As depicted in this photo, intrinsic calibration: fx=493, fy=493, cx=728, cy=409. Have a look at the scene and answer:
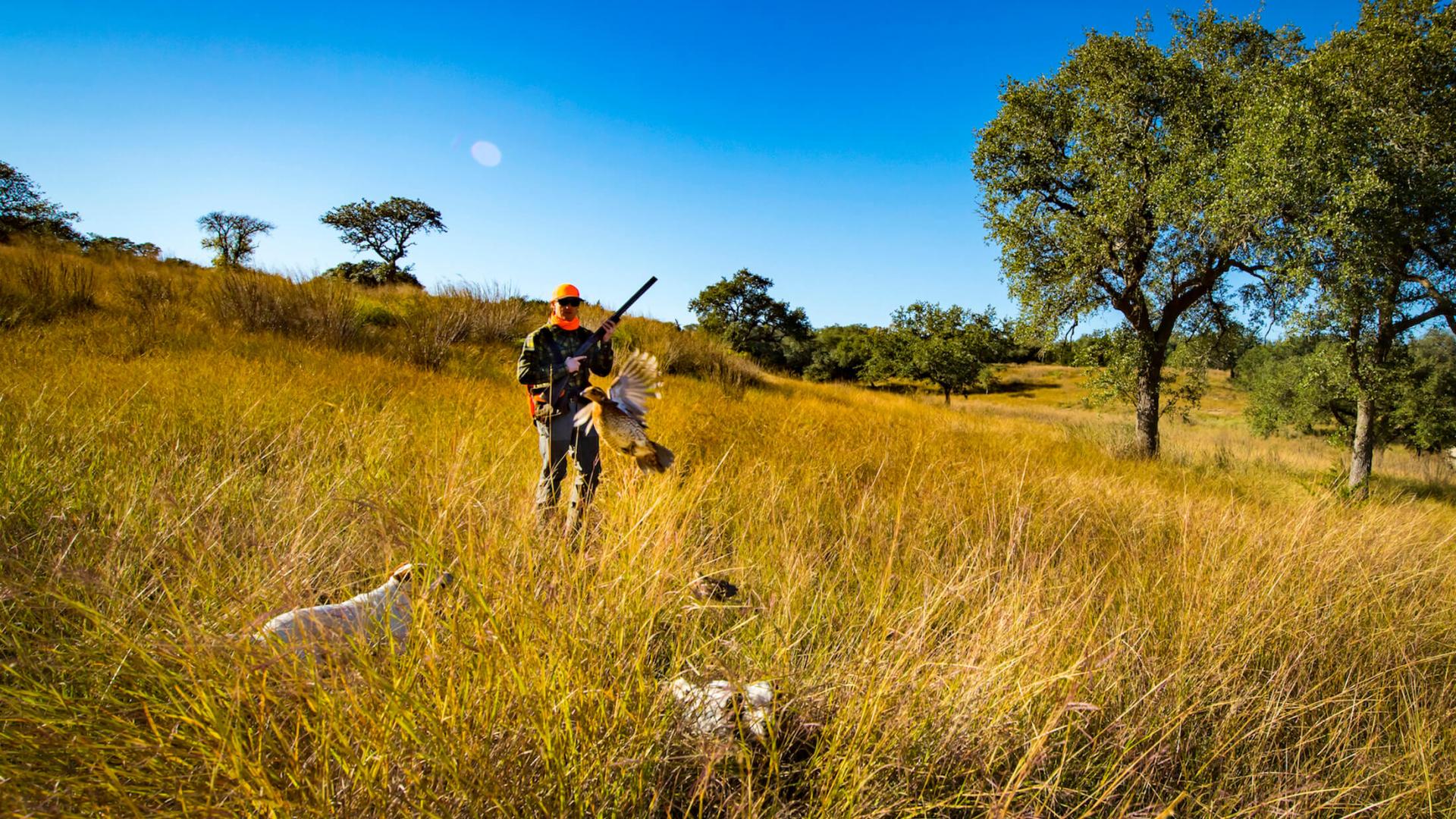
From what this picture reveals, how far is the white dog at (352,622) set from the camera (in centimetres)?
121

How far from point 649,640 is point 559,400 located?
1.98 m

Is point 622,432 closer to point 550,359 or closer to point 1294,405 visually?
point 550,359

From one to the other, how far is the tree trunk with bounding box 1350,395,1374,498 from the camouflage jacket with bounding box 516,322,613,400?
13.3 m

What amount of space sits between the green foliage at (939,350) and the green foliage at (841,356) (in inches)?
103

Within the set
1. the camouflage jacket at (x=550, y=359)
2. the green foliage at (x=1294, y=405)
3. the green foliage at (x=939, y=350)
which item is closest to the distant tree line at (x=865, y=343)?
the green foliage at (x=939, y=350)

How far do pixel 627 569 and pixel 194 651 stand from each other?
3.24 feet

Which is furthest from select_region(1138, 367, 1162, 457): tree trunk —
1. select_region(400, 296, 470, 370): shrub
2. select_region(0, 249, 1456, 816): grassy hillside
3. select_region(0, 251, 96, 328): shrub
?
select_region(0, 251, 96, 328): shrub

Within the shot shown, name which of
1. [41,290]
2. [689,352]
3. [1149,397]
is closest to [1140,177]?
[1149,397]

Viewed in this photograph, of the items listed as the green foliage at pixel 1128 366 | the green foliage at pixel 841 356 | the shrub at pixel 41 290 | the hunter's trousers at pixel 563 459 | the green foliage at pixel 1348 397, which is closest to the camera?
the hunter's trousers at pixel 563 459

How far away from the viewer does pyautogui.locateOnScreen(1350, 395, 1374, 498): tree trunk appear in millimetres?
8852

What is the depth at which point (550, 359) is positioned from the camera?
3166mm

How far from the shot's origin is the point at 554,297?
3246mm

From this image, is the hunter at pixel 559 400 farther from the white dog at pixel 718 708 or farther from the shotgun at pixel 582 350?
the white dog at pixel 718 708

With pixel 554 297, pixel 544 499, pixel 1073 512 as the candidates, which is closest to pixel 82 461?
pixel 544 499
